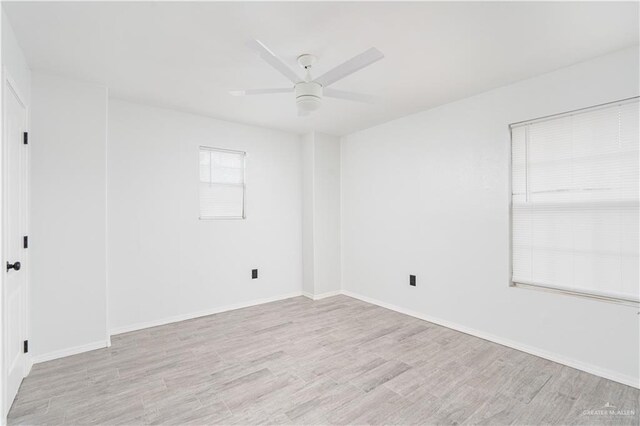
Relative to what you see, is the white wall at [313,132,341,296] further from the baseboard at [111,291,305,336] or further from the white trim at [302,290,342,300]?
the baseboard at [111,291,305,336]

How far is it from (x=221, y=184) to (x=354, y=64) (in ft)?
8.97

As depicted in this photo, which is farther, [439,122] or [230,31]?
[439,122]

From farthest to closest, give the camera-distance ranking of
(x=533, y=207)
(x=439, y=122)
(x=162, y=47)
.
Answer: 1. (x=439, y=122)
2. (x=533, y=207)
3. (x=162, y=47)

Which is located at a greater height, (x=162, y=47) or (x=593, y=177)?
(x=162, y=47)

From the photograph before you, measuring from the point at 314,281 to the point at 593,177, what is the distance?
3.46 m

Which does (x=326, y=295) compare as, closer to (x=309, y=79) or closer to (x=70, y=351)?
(x=70, y=351)

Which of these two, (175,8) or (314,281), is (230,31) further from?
(314,281)

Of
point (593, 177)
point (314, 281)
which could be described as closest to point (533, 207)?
point (593, 177)

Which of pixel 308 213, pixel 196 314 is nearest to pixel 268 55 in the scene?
pixel 308 213

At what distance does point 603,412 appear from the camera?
6.56 feet

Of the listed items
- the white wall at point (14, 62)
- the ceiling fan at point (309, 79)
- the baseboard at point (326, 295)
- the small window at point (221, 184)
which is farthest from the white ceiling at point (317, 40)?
the baseboard at point (326, 295)

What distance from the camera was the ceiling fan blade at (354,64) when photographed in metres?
1.89

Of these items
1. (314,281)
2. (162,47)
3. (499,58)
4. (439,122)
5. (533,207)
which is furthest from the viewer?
(314,281)

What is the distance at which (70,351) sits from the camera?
280 cm
